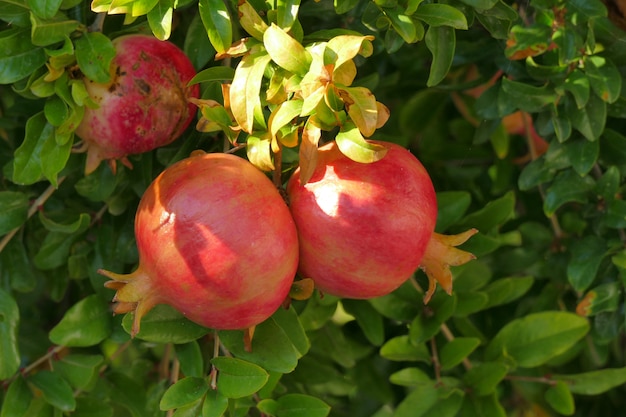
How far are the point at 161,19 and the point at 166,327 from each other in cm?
32

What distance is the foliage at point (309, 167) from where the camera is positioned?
2.70ft

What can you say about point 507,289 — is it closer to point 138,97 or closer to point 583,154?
point 583,154

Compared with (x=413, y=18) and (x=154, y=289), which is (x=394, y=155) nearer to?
(x=413, y=18)

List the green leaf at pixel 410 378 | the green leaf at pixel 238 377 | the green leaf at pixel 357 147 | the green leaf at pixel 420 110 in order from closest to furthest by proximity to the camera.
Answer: the green leaf at pixel 357 147
the green leaf at pixel 238 377
the green leaf at pixel 410 378
the green leaf at pixel 420 110

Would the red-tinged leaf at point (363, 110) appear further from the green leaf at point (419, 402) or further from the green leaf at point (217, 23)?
the green leaf at point (419, 402)

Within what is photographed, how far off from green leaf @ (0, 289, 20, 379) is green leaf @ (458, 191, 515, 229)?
562mm

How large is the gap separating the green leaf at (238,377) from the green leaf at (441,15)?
39 cm

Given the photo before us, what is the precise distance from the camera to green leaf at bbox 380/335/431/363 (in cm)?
108

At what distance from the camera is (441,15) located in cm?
84

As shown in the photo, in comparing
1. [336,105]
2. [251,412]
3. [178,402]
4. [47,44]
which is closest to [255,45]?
[336,105]

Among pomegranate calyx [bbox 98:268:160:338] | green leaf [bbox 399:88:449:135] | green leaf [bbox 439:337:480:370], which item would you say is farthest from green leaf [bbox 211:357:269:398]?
green leaf [bbox 399:88:449:135]

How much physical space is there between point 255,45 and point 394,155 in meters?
0.17

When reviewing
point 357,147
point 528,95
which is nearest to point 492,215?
point 528,95

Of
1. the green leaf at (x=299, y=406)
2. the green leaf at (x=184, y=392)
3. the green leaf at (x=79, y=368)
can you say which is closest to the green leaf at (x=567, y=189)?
the green leaf at (x=299, y=406)
